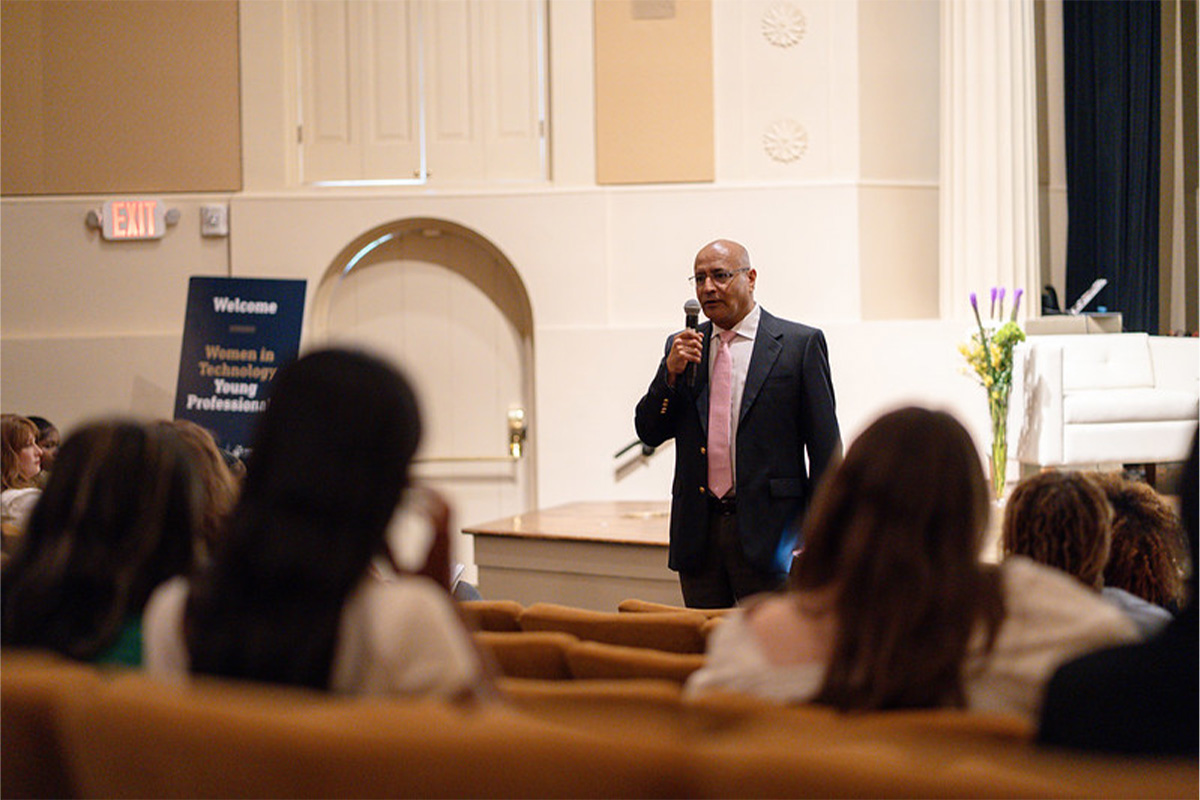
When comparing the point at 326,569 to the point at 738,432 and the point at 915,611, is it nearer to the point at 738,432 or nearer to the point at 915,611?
the point at 915,611

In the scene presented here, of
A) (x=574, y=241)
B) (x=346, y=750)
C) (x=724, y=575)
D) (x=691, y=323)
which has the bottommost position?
(x=724, y=575)

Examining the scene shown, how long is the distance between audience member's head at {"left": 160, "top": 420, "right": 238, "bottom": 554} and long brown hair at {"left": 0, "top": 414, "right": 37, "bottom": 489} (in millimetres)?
1751

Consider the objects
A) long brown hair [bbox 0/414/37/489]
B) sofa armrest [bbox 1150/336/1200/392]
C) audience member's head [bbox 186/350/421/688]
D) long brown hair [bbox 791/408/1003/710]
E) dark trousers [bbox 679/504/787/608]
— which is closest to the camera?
audience member's head [bbox 186/350/421/688]

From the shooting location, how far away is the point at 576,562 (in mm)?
5473

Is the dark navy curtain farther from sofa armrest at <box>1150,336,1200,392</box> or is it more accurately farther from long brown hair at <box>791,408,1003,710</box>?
long brown hair at <box>791,408,1003,710</box>

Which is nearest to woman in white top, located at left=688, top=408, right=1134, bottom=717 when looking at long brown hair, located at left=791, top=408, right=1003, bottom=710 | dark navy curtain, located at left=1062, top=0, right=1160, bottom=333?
long brown hair, located at left=791, top=408, right=1003, bottom=710

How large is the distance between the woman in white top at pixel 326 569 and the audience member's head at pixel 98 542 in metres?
0.33

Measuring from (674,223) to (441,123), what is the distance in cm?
154

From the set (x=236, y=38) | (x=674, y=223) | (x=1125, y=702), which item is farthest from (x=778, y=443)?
(x=236, y=38)

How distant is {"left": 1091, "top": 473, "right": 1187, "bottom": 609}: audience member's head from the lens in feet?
7.62

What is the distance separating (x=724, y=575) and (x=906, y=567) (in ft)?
6.72

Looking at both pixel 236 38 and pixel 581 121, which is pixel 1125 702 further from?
pixel 236 38

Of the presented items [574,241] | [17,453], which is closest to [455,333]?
[574,241]

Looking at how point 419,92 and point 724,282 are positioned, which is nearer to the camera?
point 724,282
